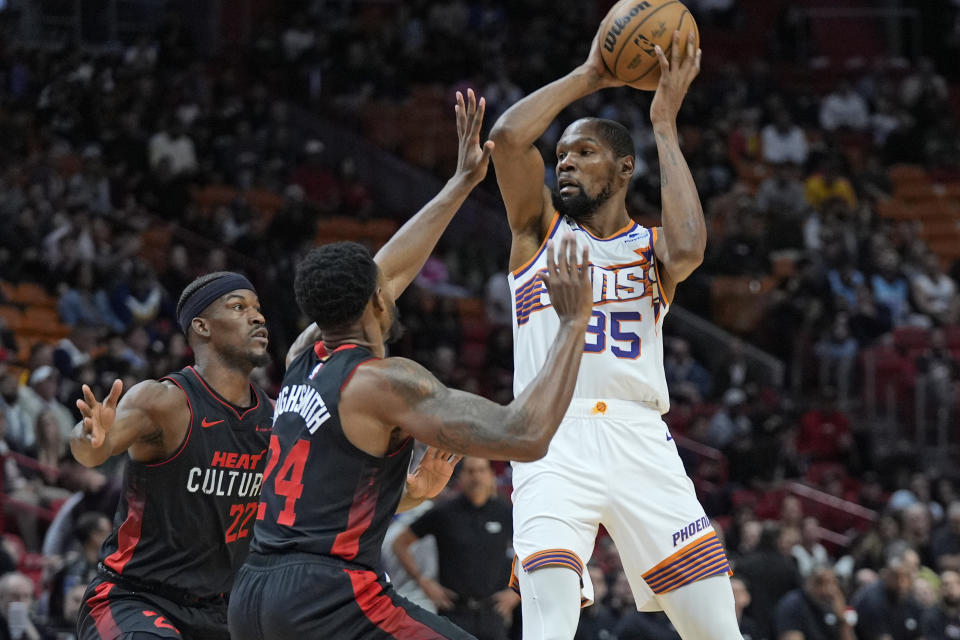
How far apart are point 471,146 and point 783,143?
57.8 ft

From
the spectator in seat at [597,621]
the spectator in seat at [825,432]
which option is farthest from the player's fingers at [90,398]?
the spectator in seat at [825,432]

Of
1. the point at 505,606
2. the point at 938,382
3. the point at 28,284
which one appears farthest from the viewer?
the point at 938,382

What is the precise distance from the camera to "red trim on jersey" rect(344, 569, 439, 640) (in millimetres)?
4648

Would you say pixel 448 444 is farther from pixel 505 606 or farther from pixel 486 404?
pixel 505 606

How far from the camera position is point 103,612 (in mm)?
5730

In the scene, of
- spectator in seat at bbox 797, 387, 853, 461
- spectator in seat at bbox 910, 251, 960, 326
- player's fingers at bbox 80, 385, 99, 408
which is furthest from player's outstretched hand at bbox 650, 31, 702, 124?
spectator in seat at bbox 910, 251, 960, 326

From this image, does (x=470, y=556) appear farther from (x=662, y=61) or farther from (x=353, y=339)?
(x=353, y=339)

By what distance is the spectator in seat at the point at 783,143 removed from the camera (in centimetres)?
2277

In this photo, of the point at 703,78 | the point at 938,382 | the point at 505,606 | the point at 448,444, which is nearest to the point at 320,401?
the point at 448,444

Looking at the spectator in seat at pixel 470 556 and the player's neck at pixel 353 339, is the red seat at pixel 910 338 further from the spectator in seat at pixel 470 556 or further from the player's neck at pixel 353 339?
the player's neck at pixel 353 339

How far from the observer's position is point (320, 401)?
471 centimetres

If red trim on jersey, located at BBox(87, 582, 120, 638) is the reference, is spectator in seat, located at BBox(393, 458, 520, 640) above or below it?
below

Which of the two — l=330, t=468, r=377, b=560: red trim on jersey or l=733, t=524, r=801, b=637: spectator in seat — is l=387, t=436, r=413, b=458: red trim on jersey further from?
l=733, t=524, r=801, b=637: spectator in seat

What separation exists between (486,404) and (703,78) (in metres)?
21.2
